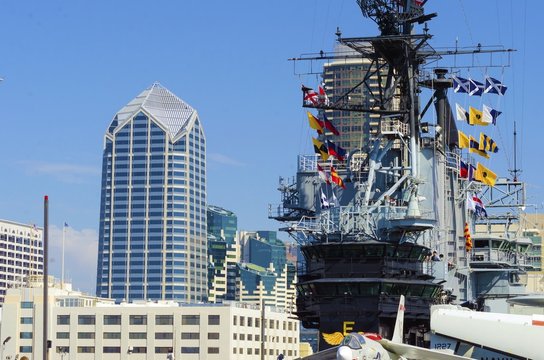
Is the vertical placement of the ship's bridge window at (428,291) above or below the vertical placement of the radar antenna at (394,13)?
below

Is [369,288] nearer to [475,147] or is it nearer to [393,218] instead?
[393,218]

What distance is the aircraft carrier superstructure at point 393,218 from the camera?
9219 centimetres

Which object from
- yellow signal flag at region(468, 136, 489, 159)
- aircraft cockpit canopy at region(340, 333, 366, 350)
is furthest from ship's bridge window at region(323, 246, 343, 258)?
aircraft cockpit canopy at region(340, 333, 366, 350)

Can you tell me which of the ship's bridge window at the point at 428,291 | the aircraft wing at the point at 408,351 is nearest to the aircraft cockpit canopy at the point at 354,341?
the aircraft wing at the point at 408,351

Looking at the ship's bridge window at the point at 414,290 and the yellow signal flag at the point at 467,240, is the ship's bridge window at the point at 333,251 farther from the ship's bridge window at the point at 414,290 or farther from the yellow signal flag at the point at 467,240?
the yellow signal flag at the point at 467,240

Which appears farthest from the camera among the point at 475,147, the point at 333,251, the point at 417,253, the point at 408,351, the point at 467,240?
the point at 467,240

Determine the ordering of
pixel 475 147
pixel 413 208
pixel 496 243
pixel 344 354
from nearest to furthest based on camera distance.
Answer: 1. pixel 344 354
2. pixel 413 208
3. pixel 475 147
4. pixel 496 243

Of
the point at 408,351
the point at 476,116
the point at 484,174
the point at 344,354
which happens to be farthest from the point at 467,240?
the point at 344,354

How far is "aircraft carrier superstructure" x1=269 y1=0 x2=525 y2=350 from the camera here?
92.2 m

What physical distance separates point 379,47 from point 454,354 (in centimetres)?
5678

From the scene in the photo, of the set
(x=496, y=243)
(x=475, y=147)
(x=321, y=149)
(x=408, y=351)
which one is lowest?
(x=408, y=351)

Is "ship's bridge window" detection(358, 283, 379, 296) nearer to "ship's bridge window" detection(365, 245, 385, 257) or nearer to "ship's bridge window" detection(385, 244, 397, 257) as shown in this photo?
"ship's bridge window" detection(365, 245, 385, 257)

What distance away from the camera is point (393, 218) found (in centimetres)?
9250

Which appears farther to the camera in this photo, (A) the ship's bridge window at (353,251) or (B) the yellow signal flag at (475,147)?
(B) the yellow signal flag at (475,147)
